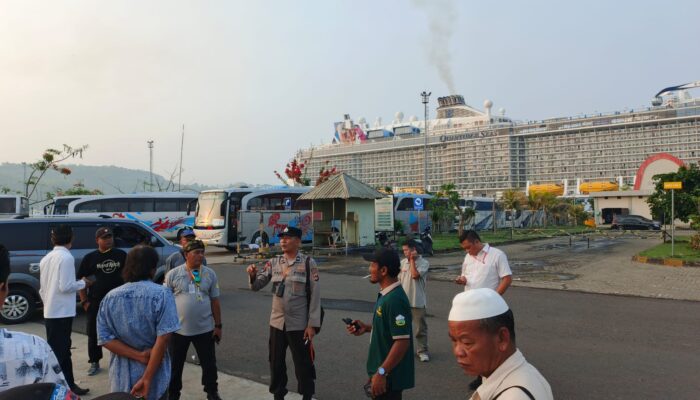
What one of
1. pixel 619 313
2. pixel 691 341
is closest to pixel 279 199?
pixel 619 313

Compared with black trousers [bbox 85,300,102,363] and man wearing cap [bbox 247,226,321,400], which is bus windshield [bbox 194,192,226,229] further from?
man wearing cap [bbox 247,226,321,400]

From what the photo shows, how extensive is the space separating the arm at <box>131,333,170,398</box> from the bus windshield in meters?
20.1

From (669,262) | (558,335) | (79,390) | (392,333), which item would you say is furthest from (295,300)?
(669,262)

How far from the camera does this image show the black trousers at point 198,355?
15.5ft

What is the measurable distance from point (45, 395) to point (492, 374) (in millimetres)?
1415

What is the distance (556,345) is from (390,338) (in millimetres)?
4369

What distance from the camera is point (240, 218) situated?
2184 centimetres

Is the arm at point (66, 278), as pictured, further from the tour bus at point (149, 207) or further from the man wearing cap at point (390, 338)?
the tour bus at point (149, 207)

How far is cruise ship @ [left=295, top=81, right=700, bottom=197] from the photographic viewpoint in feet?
299

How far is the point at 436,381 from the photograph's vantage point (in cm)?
553

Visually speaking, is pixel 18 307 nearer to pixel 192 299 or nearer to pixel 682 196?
pixel 192 299

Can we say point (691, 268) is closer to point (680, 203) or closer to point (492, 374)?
point (680, 203)

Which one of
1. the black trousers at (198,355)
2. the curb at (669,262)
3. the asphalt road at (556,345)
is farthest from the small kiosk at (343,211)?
the black trousers at (198,355)

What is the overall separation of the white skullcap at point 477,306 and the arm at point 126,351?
2.32 metres
